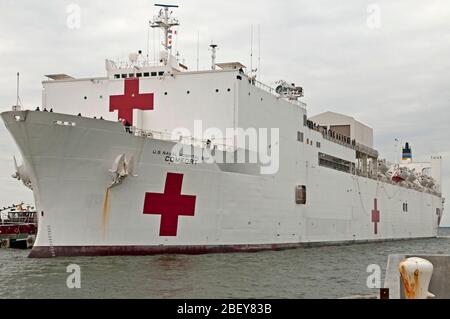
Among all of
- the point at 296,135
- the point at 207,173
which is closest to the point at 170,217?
the point at 207,173

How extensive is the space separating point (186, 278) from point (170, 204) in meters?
3.54

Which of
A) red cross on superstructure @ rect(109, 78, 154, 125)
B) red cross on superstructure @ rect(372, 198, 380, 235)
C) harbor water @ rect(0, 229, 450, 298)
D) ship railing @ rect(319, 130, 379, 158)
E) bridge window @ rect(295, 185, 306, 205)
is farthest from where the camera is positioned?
red cross on superstructure @ rect(372, 198, 380, 235)

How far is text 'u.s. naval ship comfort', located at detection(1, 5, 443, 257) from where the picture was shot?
12914 millimetres

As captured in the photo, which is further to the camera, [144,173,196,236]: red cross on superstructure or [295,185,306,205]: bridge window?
[295,185,306,205]: bridge window

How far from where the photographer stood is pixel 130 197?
13.5m

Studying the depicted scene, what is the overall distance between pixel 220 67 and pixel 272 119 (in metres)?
2.41

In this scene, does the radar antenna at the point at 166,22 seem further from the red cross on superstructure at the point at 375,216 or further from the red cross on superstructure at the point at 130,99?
the red cross on superstructure at the point at 375,216

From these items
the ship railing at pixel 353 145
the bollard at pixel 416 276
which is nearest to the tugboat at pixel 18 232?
the ship railing at pixel 353 145

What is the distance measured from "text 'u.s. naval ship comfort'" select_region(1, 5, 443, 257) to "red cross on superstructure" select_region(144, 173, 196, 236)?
27 millimetres

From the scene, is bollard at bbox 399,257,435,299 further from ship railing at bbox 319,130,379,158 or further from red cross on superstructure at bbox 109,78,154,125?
ship railing at bbox 319,130,379,158

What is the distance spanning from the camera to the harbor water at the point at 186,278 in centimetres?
946

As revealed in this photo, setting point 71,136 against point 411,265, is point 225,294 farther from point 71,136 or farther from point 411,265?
point 71,136

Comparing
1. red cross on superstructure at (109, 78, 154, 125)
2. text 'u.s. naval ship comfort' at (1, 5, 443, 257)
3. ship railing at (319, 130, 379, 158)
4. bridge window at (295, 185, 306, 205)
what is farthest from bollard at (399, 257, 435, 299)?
ship railing at (319, 130, 379, 158)

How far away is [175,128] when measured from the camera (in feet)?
55.3
